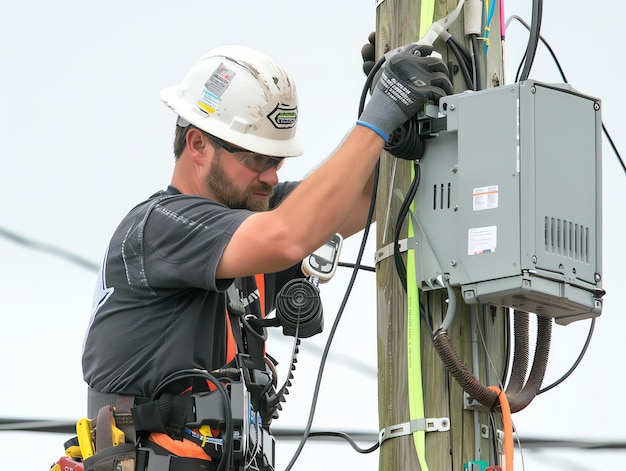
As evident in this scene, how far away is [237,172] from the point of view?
3992 millimetres

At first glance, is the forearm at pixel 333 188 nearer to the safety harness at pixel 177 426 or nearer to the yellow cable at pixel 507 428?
the safety harness at pixel 177 426

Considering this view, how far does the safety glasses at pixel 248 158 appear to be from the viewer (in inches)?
157

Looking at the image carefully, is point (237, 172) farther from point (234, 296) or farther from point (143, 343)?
point (143, 343)

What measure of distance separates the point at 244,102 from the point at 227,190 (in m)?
0.34

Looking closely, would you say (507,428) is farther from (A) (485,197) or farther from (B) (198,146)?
(B) (198,146)

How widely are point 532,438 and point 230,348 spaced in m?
3.98

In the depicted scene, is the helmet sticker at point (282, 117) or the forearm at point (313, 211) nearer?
the forearm at point (313, 211)

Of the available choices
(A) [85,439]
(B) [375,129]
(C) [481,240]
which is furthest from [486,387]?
(A) [85,439]

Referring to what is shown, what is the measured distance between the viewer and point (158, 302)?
12.2 ft

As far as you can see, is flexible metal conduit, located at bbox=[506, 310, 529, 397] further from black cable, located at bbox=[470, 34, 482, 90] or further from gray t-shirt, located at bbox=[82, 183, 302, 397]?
gray t-shirt, located at bbox=[82, 183, 302, 397]

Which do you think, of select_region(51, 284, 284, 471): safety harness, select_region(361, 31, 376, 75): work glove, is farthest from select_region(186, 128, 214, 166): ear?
select_region(51, 284, 284, 471): safety harness

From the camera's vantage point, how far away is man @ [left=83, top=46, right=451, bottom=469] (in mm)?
3393

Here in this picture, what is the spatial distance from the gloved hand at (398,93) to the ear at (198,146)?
2.65 feet

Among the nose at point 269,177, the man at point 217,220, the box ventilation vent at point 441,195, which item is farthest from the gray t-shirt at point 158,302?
the box ventilation vent at point 441,195
